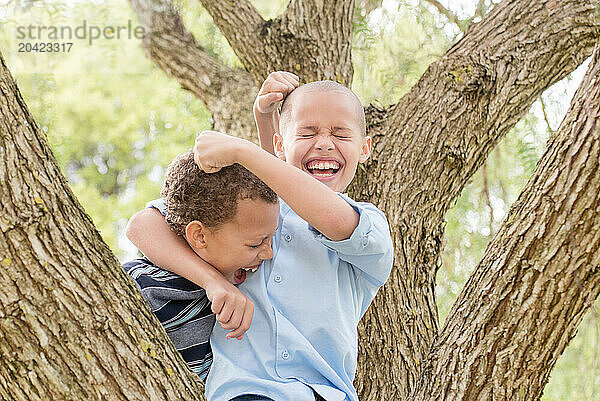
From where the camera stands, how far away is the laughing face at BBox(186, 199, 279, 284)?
1.53 meters

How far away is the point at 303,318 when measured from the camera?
61.9 inches

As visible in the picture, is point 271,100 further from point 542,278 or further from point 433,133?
point 433,133

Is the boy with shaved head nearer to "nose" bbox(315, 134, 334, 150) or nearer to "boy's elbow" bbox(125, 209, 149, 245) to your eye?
"nose" bbox(315, 134, 334, 150)

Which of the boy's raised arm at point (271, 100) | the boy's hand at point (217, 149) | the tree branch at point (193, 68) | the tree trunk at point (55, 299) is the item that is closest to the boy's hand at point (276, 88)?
the boy's raised arm at point (271, 100)

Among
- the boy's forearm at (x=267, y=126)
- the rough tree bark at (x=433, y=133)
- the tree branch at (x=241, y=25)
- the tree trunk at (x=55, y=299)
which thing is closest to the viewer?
the tree trunk at (x=55, y=299)

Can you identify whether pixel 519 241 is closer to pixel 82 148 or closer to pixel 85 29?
pixel 85 29

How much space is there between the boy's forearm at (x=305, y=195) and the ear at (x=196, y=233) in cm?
25

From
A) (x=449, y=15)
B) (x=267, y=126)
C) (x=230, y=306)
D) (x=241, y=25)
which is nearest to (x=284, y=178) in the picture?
(x=230, y=306)

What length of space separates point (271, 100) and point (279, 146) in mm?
118

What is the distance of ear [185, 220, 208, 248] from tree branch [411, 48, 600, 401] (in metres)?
0.67

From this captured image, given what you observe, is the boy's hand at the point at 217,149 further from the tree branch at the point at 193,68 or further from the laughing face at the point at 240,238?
the tree branch at the point at 193,68

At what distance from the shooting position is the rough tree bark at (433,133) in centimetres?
237

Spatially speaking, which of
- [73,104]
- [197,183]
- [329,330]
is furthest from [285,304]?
[73,104]

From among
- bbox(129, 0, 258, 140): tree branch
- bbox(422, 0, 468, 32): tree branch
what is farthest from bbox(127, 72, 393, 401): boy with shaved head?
bbox(422, 0, 468, 32): tree branch
